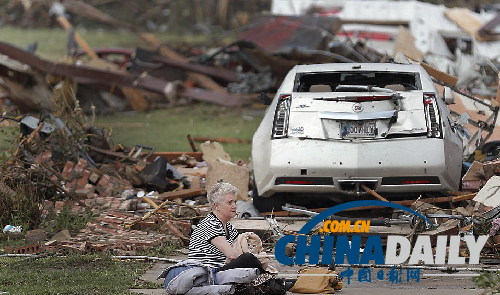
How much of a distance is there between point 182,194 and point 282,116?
8.27ft

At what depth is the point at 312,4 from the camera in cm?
3525

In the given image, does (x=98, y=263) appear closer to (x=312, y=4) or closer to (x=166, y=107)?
(x=166, y=107)

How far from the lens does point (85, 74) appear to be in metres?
27.3

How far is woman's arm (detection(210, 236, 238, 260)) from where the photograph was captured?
30.6ft

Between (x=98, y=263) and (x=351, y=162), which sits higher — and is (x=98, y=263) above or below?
below

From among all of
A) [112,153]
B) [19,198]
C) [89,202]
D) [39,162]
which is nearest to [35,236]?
[19,198]

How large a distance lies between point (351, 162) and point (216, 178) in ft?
11.2

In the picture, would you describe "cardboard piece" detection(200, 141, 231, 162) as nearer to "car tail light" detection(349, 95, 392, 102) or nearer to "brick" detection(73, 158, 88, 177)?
"brick" detection(73, 158, 88, 177)

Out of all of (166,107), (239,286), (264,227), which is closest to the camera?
(239,286)

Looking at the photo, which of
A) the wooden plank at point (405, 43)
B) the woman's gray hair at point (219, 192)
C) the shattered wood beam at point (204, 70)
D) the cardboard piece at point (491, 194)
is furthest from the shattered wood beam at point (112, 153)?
the shattered wood beam at point (204, 70)

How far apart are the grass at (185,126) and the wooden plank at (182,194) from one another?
4486 mm

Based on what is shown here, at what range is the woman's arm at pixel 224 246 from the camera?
30.6ft

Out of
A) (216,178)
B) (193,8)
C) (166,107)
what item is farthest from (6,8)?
(216,178)

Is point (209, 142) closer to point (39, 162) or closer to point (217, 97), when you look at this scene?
point (39, 162)
